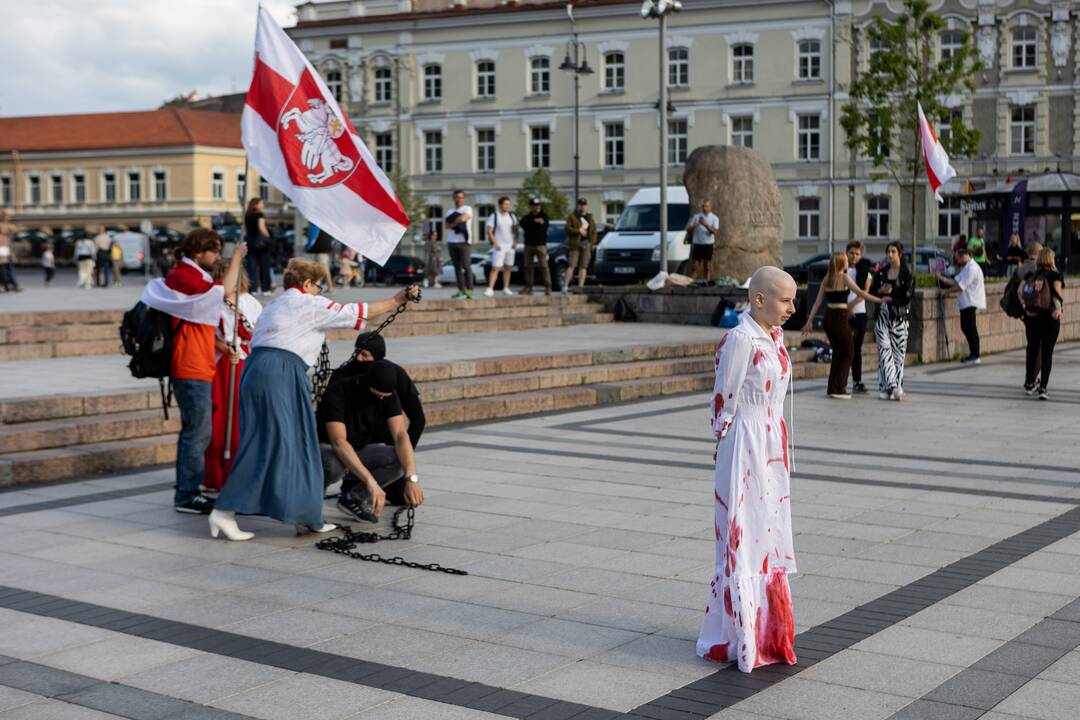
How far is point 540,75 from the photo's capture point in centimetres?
6206

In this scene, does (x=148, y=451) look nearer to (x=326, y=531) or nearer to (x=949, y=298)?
(x=326, y=531)

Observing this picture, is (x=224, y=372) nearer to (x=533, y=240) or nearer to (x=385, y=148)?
(x=533, y=240)

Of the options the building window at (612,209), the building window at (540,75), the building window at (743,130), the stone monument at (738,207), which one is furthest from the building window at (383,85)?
the stone monument at (738,207)

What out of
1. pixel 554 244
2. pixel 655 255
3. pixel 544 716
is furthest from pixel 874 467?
pixel 554 244

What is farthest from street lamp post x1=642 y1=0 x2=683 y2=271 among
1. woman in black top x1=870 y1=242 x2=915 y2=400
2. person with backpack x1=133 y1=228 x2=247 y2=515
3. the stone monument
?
person with backpack x1=133 y1=228 x2=247 y2=515

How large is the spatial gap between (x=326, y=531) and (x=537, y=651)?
286cm

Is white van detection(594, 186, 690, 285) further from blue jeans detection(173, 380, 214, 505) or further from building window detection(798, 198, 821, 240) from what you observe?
building window detection(798, 198, 821, 240)

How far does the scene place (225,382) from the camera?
9547 mm

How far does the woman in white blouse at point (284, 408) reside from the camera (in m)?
8.21

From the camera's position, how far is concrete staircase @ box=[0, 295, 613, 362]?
56.5 feet

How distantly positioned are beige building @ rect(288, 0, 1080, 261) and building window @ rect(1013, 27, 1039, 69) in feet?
0.18

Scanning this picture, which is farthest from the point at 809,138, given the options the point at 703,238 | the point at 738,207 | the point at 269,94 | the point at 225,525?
the point at 225,525

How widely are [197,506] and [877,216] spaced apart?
5068cm

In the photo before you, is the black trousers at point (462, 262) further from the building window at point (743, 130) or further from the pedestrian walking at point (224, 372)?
the building window at point (743, 130)
